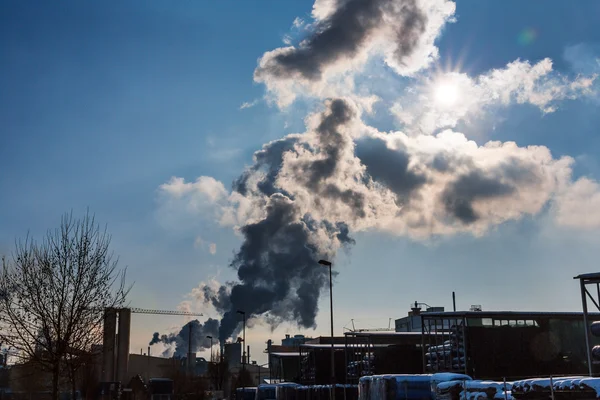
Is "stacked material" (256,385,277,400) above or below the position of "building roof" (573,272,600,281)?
below

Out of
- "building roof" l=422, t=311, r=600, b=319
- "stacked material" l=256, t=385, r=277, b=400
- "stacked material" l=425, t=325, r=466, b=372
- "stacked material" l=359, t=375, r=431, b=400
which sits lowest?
"stacked material" l=256, t=385, r=277, b=400

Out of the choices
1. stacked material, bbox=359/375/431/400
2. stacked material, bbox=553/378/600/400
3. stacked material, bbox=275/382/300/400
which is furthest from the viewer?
stacked material, bbox=275/382/300/400

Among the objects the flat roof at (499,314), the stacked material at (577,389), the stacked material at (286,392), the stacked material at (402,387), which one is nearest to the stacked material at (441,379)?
the stacked material at (402,387)

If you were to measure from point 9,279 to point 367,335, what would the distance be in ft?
92.4

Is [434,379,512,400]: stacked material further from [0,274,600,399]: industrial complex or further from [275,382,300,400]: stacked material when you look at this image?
[275,382,300,400]: stacked material

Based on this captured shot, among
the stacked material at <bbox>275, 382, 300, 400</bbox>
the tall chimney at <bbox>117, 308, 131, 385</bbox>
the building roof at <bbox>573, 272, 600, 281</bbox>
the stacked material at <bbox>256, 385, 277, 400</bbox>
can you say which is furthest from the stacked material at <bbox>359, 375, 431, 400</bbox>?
the tall chimney at <bbox>117, 308, 131, 385</bbox>

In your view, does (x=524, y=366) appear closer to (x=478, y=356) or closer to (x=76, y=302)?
(x=478, y=356)

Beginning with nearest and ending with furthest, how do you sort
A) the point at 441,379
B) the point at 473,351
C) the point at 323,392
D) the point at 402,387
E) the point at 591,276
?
1. the point at 441,379
2. the point at 402,387
3. the point at 591,276
4. the point at 473,351
5. the point at 323,392

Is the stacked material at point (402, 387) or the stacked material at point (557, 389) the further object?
the stacked material at point (402, 387)

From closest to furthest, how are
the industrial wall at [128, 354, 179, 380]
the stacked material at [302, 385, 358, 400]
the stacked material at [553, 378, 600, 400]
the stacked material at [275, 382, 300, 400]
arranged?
the stacked material at [553, 378, 600, 400], the stacked material at [302, 385, 358, 400], the stacked material at [275, 382, 300, 400], the industrial wall at [128, 354, 179, 380]

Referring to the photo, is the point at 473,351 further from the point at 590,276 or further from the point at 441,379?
the point at 441,379

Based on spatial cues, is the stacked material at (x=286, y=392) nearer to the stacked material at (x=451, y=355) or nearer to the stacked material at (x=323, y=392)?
the stacked material at (x=323, y=392)

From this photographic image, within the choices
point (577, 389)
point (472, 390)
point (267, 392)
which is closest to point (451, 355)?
point (267, 392)

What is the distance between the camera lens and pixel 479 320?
135 feet
